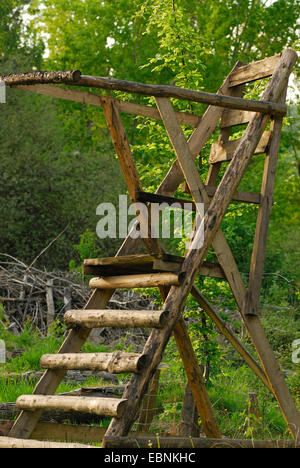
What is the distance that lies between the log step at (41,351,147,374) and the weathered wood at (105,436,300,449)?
41 cm

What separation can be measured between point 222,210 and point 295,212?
1801 cm

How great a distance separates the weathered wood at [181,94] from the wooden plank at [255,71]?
43 cm

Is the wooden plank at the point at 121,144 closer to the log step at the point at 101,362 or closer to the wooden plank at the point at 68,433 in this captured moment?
the log step at the point at 101,362

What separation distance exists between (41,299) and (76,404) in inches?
236

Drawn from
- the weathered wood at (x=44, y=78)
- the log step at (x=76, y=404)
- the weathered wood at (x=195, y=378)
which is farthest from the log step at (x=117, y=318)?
the weathered wood at (x=44, y=78)


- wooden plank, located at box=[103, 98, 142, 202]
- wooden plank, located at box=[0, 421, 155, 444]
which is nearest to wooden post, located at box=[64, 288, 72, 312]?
wooden plank, located at box=[0, 421, 155, 444]

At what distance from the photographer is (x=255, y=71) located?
5281 mm

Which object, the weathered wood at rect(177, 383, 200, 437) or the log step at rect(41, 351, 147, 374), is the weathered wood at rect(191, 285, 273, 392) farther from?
the log step at rect(41, 351, 147, 374)

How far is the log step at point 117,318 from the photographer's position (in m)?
4.15

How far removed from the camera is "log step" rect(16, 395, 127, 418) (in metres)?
3.90

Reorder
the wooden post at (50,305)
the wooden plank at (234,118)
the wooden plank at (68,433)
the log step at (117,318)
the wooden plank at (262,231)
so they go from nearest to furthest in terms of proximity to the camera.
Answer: the log step at (117,318), the wooden plank at (262,231), the wooden plank at (68,433), the wooden plank at (234,118), the wooden post at (50,305)

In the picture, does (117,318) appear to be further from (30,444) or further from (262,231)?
(262,231)

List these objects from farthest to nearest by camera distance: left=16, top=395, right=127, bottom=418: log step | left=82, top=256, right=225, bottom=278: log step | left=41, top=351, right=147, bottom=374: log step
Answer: left=82, top=256, right=225, bottom=278: log step
left=41, top=351, right=147, bottom=374: log step
left=16, top=395, right=127, bottom=418: log step
